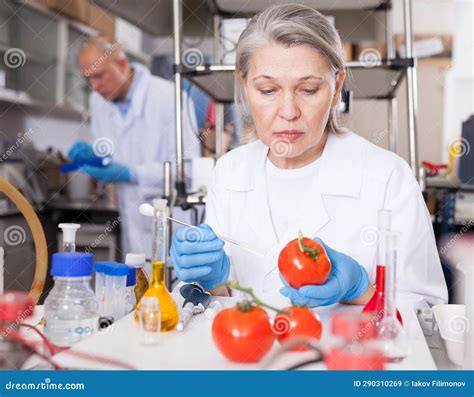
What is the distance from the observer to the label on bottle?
2.81ft

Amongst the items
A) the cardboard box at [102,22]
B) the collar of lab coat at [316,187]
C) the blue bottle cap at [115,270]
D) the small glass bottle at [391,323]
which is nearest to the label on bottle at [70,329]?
the blue bottle cap at [115,270]

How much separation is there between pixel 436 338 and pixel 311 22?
672 millimetres

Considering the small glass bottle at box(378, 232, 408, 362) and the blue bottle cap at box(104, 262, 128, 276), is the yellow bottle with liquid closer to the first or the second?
the blue bottle cap at box(104, 262, 128, 276)

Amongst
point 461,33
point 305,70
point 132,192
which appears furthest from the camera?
point 461,33

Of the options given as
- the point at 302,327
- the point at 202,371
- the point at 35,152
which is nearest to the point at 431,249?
the point at 302,327

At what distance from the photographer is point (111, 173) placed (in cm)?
271

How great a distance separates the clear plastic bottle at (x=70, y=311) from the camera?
0.85 meters

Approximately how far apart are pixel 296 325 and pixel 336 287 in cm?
24

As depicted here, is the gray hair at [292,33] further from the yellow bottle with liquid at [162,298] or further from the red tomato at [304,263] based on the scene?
the yellow bottle with liquid at [162,298]

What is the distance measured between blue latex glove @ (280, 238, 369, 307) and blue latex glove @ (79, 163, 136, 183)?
176cm

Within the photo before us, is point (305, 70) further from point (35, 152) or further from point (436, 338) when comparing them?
point (35, 152)

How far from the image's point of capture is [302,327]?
80 centimetres

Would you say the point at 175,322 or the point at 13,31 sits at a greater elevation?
the point at 13,31

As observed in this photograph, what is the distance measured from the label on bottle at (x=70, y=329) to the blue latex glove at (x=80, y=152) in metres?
1.86
